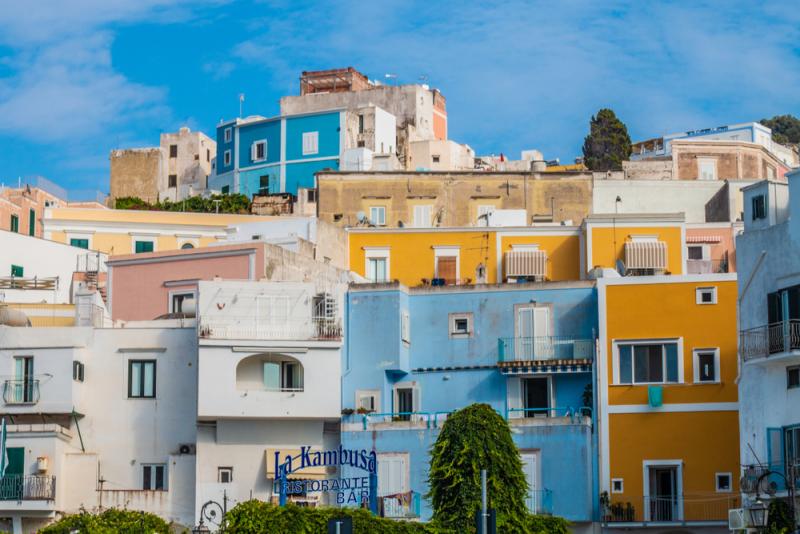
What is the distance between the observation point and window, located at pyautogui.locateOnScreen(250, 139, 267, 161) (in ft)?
291

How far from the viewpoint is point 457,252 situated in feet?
211

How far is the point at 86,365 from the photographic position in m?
55.2

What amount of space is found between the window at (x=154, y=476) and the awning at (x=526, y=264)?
51.4 feet

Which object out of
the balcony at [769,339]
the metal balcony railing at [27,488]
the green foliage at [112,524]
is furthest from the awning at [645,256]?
the metal balcony railing at [27,488]

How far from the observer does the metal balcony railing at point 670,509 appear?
51.7 metres

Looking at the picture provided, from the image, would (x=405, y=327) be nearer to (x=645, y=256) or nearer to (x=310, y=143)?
(x=645, y=256)

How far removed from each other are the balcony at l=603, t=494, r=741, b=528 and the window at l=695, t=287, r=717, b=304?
609cm

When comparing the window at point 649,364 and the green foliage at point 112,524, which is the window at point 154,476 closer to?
the green foliage at point 112,524

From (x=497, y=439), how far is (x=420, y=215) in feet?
81.0

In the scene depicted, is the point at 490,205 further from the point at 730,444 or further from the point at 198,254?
the point at 730,444

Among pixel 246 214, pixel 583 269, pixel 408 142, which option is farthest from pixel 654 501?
pixel 408 142

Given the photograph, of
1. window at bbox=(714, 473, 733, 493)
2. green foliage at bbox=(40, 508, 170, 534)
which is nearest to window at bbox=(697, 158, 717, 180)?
window at bbox=(714, 473, 733, 493)

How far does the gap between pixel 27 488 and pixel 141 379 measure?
5.07 meters

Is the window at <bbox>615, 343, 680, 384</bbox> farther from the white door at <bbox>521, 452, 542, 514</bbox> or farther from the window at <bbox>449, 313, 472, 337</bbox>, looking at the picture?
the window at <bbox>449, 313, 472, 337</bbox>
